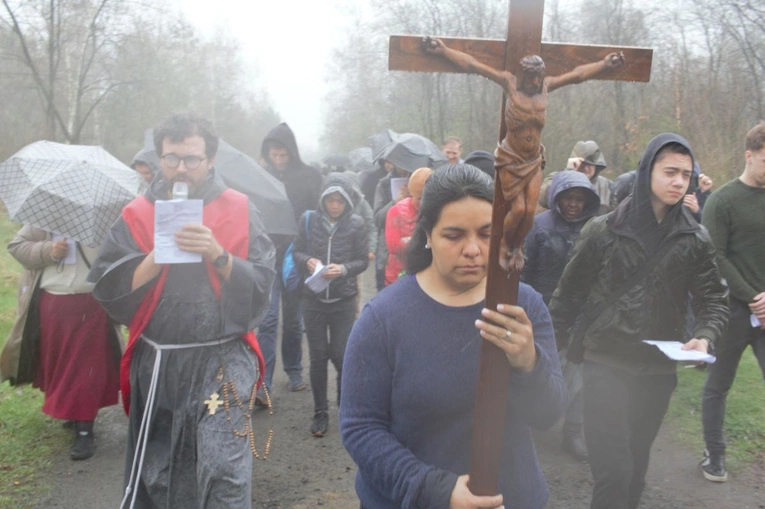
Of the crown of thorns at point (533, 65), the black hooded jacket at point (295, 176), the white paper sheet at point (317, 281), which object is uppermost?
the crown of thorns at point (533, 65)

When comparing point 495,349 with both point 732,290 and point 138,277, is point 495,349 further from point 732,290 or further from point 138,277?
point 732,290

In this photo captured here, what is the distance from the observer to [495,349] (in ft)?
5.72

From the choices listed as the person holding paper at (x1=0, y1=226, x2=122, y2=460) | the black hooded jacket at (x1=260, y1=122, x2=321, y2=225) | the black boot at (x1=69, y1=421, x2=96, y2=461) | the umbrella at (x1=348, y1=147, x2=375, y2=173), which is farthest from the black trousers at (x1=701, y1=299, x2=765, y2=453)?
the umbrella at (x1=348, y1=147, x2=375, y2=173)

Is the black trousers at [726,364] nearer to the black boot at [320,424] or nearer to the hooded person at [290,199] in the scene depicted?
the black boot at [320,424]

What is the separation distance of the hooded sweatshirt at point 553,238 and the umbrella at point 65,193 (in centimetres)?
278

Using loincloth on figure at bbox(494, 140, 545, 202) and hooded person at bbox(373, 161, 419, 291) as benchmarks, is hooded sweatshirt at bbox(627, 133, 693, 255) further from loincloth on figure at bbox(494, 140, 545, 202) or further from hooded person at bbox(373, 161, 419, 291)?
hooded person at bbox(373, 161, 419, 291)

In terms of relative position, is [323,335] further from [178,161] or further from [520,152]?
[520,152]

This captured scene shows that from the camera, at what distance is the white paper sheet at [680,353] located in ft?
9.37

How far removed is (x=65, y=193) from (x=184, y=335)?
5.24 ft

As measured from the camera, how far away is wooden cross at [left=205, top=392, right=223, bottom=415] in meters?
2.96

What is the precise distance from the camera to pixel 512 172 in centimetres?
161

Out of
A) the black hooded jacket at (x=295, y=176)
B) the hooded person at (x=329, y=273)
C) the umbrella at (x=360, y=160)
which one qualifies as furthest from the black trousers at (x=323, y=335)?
the umbrella at (x=360, y=160)

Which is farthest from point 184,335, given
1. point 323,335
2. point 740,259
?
point 740,259

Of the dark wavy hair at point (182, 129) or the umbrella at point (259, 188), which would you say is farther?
the umbrella at point (259, 188)
